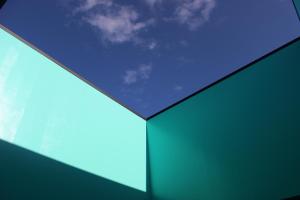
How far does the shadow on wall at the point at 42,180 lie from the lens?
233 centimetres

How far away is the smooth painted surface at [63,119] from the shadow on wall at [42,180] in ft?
0.30

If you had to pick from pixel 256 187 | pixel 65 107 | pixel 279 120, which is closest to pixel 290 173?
pixel 256 187

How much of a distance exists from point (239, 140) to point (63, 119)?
82.9 inches

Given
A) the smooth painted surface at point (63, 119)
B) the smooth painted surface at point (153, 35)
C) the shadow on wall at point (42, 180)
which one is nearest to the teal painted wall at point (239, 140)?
→ the smooth painted surface at point (153, 35)

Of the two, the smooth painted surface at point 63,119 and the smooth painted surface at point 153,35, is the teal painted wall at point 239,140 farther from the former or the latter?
the smooth painted surface at point 63,119

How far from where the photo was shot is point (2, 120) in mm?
2510

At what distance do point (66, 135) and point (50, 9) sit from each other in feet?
4.78

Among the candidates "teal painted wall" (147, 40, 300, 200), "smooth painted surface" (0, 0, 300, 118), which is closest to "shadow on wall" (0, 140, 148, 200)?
"teal painted wall" (147, 40, 300, 200)

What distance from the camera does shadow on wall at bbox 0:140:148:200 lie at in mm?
2328

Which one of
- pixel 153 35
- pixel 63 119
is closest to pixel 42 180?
pixel 63 119

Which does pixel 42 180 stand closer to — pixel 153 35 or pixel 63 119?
pixel 63 119

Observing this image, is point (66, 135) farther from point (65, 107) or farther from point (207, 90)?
point (207, 90)

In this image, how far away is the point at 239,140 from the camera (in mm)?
3143

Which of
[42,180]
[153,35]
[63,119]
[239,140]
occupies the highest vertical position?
[153,35]
